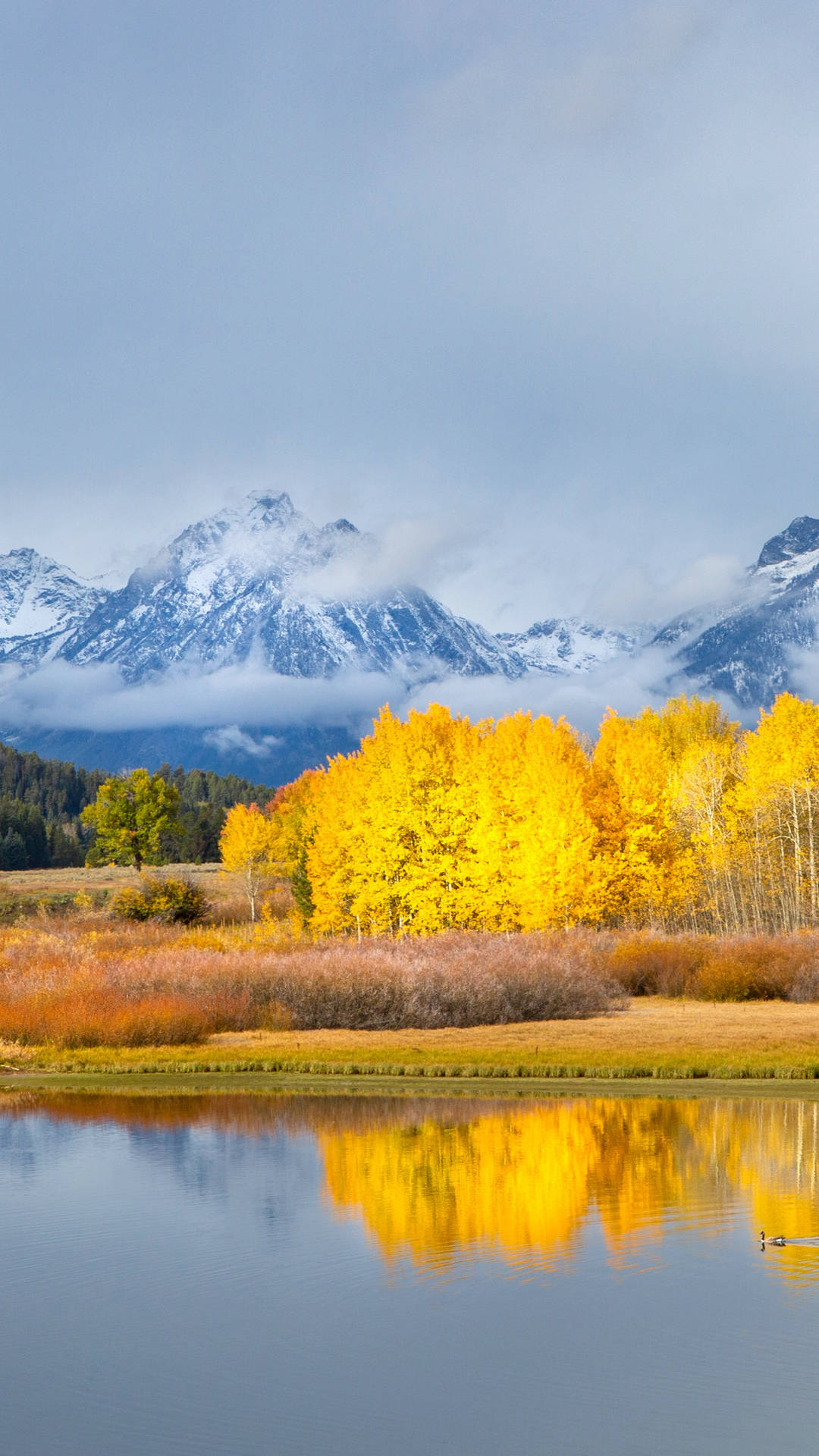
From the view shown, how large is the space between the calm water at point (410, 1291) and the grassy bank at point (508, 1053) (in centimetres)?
571

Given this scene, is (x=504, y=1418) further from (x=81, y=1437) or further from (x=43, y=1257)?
(x=43, y=1257)

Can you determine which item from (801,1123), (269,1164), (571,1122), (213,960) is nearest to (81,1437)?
(269,1164)

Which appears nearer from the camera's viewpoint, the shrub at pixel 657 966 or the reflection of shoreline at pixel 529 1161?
the reflection of shoreline at pixel 529 1161

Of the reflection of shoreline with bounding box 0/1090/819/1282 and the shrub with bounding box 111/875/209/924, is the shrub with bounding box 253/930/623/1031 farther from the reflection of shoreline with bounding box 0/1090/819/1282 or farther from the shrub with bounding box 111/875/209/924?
the shrub with bounding box 111/875/209/924

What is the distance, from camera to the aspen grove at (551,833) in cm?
5009

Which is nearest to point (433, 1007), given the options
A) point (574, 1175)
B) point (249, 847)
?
point (574, 1175)

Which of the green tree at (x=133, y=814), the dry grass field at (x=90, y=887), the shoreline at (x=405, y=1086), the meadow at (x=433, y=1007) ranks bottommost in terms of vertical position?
the shoreline at (x=405, y=1086)

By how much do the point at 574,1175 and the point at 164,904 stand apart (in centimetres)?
4961

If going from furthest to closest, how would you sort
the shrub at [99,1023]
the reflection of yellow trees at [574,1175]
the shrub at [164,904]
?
1. the shrub at [164,904]
2. the shrub at [99,1023]
3. the reflection of yellow trees at [574,1175]

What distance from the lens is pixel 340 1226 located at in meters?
15.2

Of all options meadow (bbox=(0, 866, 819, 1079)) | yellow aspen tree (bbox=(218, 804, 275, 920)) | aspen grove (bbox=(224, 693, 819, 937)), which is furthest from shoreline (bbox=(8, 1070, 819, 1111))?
yellow aspen tree (bbox=(218, 804, 275, 920))

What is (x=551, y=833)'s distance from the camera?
49.1 metres

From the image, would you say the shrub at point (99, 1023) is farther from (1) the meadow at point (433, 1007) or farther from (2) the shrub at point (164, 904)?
(2) the shrub at point (164, 904)

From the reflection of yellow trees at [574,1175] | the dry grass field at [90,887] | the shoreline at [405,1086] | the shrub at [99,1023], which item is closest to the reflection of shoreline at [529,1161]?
the reflection of yellow trees at [574,1175]
